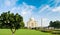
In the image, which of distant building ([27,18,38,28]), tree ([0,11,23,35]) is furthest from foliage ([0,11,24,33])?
distant building ([27,18,38,28])

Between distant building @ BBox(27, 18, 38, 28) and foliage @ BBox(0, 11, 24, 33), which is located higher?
distant building @ BBox(27, 18, 38, 28)

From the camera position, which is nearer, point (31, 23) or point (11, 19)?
point (11, 19)

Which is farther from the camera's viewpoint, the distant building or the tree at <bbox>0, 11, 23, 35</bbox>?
the distant building

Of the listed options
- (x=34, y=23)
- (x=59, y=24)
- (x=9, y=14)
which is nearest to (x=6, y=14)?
(x=9, y=14)

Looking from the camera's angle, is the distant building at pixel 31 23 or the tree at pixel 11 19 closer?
the tree at pixel 11 19

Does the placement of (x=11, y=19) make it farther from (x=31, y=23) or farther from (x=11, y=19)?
(x=31, y=23)

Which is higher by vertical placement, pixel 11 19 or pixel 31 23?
pixel 31 23

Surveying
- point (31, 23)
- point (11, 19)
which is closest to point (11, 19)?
point (11, 19)

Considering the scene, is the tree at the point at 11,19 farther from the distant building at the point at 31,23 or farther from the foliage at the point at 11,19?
the distant building at the point at 31,23

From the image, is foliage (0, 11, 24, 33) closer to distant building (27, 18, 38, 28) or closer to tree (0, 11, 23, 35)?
tree (0, 11, 23, 35)

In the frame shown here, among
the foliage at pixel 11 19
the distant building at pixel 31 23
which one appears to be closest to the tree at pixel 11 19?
the foliage at pixel 11 19

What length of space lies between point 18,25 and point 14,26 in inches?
31.2

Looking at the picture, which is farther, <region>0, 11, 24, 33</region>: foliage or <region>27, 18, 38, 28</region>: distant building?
<region>27, 18, 38, 28</region>: distant building

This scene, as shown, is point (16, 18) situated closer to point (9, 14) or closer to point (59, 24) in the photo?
point (9, 14)
